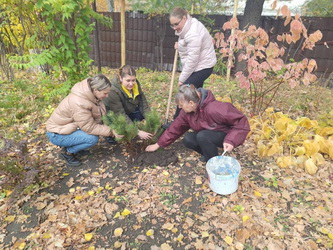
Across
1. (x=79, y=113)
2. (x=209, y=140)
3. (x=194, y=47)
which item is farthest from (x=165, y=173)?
(x=194, y=47)

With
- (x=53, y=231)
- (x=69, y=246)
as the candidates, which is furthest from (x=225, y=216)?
(x=53, y=231)

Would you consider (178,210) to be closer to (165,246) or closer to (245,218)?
(165,246)

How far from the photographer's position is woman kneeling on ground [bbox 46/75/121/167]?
103 inches

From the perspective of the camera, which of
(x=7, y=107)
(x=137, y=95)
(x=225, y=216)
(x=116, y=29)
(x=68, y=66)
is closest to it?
(x=225, y=216)

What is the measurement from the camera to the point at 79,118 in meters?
2.66

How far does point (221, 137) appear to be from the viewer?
2723mm

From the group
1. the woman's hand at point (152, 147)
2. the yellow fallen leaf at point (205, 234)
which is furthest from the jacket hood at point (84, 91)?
the yellow fallen leaf at point (205, 234)

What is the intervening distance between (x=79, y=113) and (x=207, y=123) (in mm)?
1467

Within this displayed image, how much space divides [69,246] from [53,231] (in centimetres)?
24

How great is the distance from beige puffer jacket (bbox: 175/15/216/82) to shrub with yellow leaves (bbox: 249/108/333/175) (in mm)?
1290

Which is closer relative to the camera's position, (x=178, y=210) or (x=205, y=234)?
(x=205, y=234)

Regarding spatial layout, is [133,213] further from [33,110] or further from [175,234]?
[33,110]

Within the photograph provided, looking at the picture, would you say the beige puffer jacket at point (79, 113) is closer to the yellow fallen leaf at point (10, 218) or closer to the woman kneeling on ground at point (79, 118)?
the woman kneeling on ground at point (79, 118)

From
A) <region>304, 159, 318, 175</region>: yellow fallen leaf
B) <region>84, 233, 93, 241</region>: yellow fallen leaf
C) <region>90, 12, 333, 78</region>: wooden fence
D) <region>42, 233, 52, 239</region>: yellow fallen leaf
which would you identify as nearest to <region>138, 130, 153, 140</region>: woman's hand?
<region>84, 233, 93, 241</region>: yellow fallen leaf
